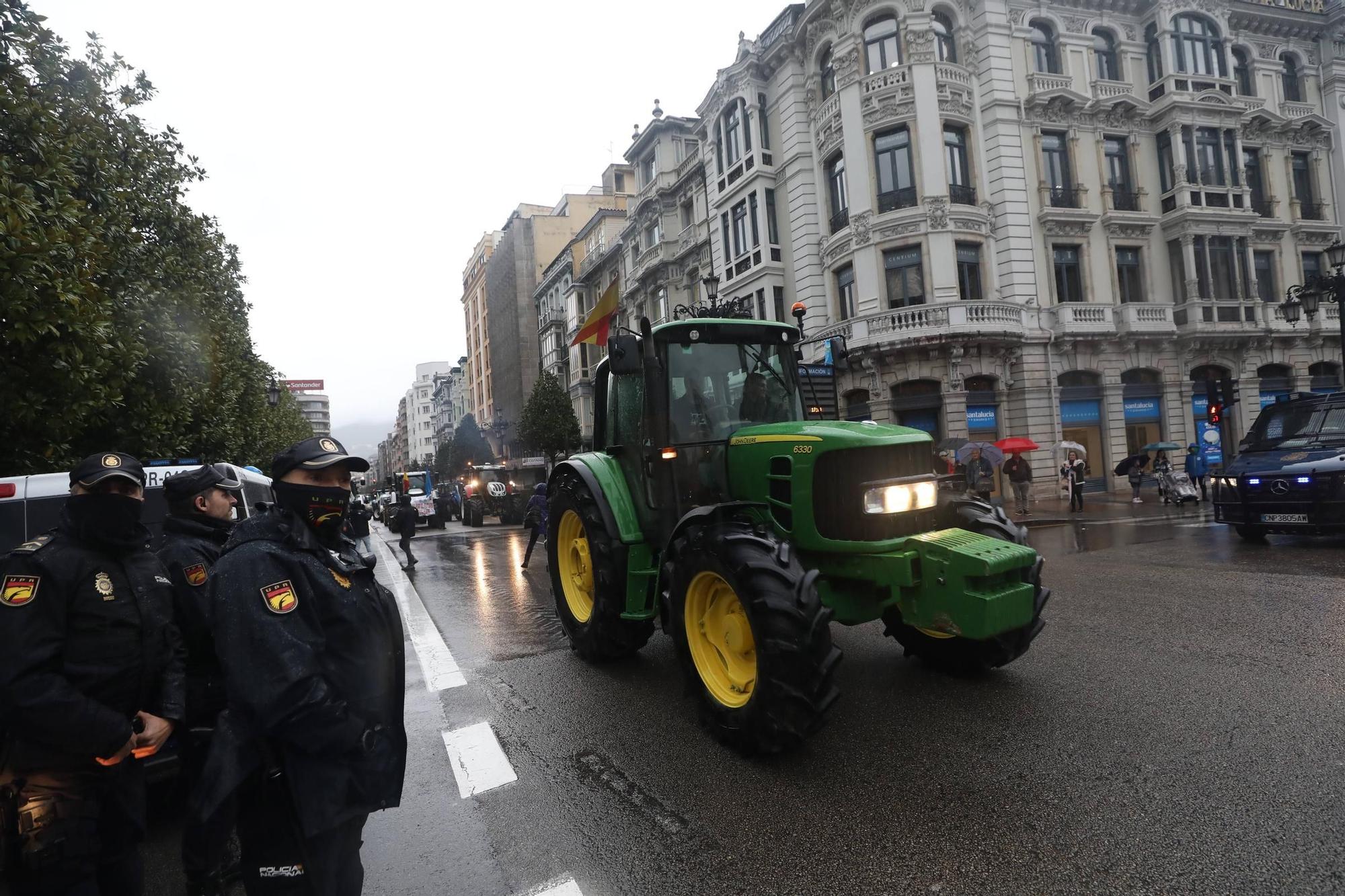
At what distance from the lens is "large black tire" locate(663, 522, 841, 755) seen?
3.78 meters

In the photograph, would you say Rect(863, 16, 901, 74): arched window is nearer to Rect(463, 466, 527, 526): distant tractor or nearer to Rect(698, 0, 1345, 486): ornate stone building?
Rect(698, 0, 1345, 486): ornate stone building

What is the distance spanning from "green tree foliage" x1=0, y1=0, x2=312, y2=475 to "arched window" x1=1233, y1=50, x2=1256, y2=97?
33.4 meters

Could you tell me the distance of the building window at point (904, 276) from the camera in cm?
2247

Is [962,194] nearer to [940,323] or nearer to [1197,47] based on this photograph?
[940,323]

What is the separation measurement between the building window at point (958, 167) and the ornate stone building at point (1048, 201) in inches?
3.0

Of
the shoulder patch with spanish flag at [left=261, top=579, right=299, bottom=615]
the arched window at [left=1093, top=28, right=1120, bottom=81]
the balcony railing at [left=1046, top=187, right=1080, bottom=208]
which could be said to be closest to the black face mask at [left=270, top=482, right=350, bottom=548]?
the shoulder patch with spanish flag at [left=261, top=579, right=299, bottom=615]

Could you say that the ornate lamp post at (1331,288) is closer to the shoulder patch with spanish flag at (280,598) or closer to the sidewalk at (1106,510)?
the sidewalk at (1106,510)

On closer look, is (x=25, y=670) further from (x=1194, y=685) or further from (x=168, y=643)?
(x=1194, y=685)

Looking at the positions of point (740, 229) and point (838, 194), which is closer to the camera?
point (838, 194)

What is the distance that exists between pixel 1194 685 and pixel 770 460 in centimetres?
307

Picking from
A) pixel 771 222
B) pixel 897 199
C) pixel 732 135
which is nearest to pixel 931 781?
pixel 897 199

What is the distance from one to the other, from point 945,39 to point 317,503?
86.3 ft

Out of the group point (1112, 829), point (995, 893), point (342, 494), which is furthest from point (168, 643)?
point (1112, 829)

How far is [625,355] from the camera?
497cm
